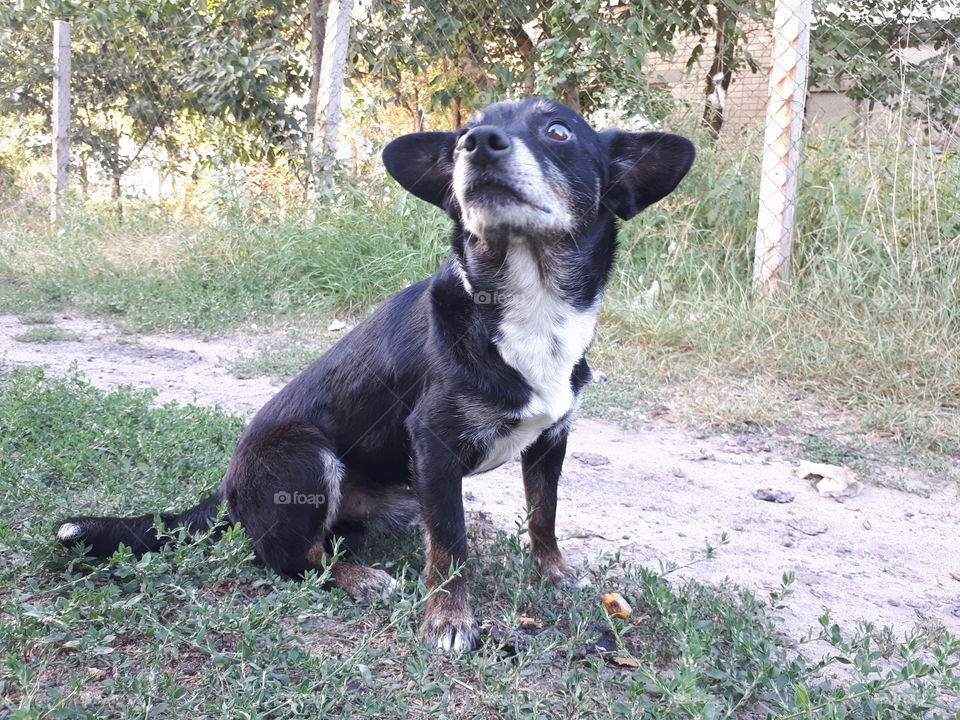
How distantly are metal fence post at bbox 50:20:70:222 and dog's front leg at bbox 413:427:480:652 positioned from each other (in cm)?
843

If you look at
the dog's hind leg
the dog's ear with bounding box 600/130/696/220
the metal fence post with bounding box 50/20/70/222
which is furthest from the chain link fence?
the dog's hind leg

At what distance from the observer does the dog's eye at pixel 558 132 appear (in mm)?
2309

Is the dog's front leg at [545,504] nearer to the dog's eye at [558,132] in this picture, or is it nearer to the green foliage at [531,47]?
the dog's eye at [558,132]

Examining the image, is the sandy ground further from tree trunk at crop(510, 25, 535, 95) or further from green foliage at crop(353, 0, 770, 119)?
tree trunk at crop(510, 25, 535, 95)

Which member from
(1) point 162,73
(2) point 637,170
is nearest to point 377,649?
(2) point 637,170

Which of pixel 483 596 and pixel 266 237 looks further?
pixel 266 237

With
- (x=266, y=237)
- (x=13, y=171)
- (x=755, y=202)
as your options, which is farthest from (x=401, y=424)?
(x=13, y=171)

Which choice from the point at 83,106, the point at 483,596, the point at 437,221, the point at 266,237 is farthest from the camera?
the point at 83,106

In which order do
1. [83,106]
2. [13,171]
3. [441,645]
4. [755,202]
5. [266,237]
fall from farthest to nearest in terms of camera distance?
1. [13,171]
2. [83,106]
3. [266,237]
4. [755,202]
5. [441,645]

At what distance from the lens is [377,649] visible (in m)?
1.93

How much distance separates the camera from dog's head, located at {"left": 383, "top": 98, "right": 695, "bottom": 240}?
213 centimetres

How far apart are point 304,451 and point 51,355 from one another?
353 cm

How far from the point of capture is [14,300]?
649 cm

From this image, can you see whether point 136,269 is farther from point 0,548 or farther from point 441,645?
point 441,645
